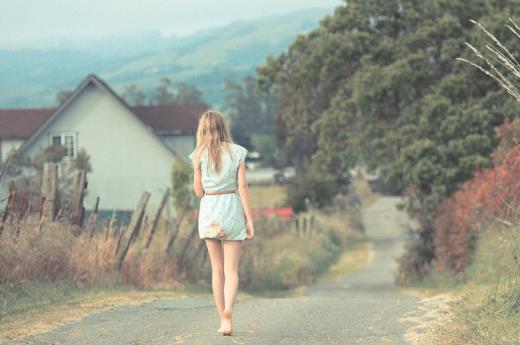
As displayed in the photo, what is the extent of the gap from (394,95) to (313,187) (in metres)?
33.4

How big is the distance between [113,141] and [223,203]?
47.1 meters

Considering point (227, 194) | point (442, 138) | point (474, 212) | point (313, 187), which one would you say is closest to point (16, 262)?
point (227, 194)

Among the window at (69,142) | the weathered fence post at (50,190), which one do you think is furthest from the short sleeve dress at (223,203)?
the window at (69,142)

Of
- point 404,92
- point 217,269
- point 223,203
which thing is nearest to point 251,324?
point 217,269

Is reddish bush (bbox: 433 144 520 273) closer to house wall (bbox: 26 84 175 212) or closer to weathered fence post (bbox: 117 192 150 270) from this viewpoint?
weathered fence post (bbox: 117 192 150 270)

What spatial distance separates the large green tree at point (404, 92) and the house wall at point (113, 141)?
21.6m

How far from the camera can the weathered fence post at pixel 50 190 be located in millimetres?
15406

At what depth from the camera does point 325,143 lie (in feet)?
108

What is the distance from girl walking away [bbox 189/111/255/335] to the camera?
9.67 meters

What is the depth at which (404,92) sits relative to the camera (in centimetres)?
3003

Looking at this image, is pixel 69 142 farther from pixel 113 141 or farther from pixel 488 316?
pixel 488 316

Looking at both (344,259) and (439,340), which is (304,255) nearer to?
(344,259)

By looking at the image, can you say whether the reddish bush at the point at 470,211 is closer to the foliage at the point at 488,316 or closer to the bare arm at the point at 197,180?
the foliage at the point at 488,316

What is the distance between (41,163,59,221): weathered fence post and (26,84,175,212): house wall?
38835 millimetres
